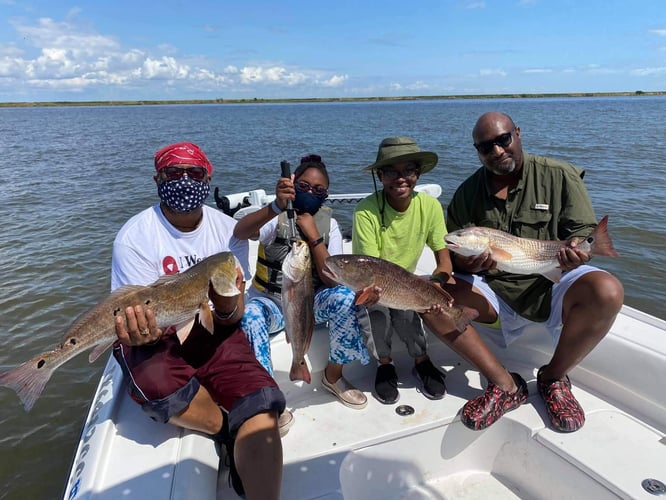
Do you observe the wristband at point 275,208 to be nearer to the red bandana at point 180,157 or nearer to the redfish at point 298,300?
the redfish at point 298,300

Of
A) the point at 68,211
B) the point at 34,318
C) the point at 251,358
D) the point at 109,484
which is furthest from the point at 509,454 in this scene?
the point at 68,211

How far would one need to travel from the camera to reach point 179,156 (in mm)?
3109

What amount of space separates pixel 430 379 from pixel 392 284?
111 centimetres

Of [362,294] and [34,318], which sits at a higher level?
[362,294]

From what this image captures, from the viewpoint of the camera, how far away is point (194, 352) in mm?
2951

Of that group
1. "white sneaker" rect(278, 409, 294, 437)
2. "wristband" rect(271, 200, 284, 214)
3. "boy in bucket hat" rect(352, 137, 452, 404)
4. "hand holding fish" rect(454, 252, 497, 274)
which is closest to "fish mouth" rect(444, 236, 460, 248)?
"hand holding fish" rect(454, 252, 497, 274)

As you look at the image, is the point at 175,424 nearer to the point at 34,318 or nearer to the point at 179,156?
the point at 179,156

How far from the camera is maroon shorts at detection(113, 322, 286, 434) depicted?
259 centimetres

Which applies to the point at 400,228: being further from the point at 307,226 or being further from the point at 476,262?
the point at 307,226

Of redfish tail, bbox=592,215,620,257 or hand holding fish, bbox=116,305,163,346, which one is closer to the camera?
hand holding fish, bbox=116,305,163,346

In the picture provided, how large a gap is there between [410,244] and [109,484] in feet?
9.06

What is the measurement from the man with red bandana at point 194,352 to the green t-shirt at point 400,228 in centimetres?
106

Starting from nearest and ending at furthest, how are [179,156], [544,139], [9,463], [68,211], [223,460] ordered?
[223,460] < [179,156] < [9,463] < [68,211] < [544,139]

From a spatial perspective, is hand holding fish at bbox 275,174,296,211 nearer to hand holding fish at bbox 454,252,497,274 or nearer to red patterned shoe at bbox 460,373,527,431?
hand holding fish at bbox 454,252,497,274
